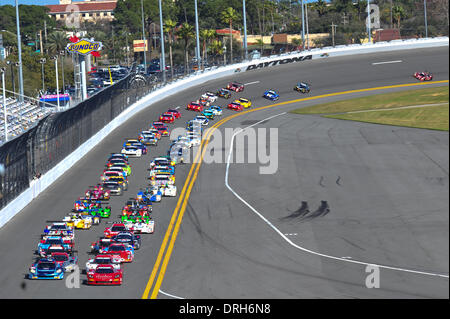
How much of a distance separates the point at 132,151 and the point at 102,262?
131ft

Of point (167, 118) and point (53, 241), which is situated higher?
point (167, 118)

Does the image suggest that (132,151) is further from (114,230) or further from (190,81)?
(190,81)

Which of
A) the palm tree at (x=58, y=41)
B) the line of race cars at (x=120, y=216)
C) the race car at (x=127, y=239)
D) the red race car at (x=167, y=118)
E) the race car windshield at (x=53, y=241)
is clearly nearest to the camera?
the line of race cars at (x=120, y=216)

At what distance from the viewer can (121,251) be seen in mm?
47438

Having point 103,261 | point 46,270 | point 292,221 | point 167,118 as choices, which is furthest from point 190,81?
point 46,270

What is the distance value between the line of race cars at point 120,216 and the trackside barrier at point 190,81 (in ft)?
15.0

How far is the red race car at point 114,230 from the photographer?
170 feet

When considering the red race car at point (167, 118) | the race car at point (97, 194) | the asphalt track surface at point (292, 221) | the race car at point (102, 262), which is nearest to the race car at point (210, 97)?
the red race car at point (167, 118)

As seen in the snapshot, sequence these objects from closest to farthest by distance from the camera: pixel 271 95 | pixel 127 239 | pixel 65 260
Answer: pixel 65 260 → pixel 127 239 → pixel 271 95

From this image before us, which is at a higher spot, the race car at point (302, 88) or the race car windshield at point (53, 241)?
the race car at point (302, 88)

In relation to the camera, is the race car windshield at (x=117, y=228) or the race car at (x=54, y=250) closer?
the race car at (x=54, y=250)

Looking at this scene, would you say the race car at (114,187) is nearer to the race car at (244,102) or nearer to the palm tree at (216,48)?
the race car at (244,102)
